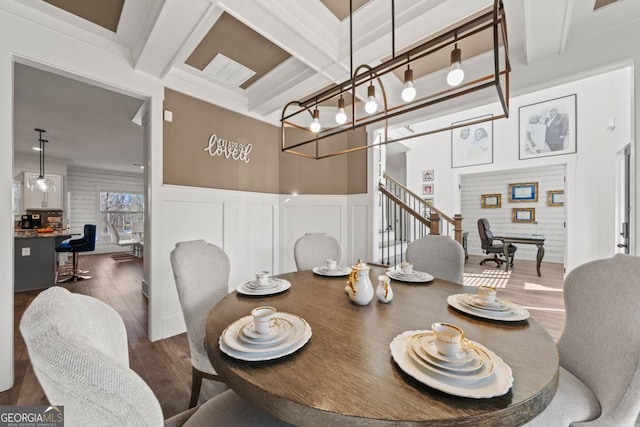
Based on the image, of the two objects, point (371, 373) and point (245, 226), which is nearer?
point (371, 373)

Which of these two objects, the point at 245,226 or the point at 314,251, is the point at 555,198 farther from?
the point at 245,226

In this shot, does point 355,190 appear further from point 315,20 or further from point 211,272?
point 211,272

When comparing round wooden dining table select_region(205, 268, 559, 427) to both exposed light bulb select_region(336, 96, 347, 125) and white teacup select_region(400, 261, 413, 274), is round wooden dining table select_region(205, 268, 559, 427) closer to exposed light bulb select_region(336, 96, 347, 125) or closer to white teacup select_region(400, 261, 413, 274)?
white teacup select_region(400, 261, 413, 274)

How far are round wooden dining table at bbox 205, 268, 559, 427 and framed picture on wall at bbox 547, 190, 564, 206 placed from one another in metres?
7.26

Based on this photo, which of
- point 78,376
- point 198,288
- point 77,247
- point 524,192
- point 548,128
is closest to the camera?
point 78,376

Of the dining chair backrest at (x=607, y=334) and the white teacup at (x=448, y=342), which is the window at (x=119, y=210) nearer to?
the white teacup at (x=448, y=342)

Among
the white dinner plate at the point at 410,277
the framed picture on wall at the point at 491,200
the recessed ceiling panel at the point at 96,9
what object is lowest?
the white dinner plate at the point at 410,277

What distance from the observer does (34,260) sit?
424 centimetres

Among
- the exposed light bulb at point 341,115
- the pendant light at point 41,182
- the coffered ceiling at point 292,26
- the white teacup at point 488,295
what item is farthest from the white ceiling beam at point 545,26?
the pendant light at point 41,182

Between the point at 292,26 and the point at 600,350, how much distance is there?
2.47 metres

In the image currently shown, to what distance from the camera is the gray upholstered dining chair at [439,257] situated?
6.64ft

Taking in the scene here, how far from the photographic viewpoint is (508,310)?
44.6 inches

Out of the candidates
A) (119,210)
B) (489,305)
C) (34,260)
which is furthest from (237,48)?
(119,210)

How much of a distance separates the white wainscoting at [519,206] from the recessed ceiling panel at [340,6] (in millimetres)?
6316
